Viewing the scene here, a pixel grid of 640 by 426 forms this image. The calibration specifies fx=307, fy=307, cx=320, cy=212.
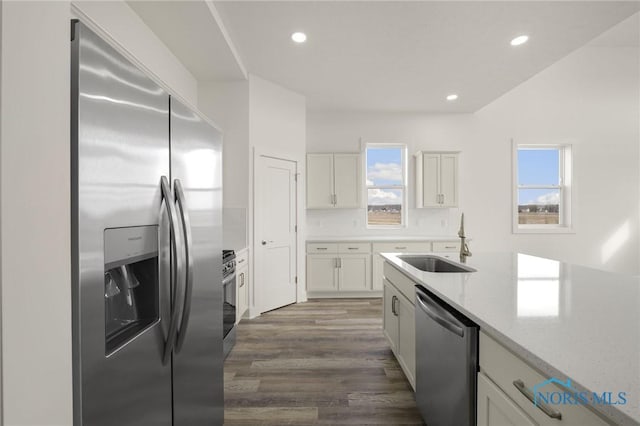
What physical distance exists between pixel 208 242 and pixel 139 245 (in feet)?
1.57

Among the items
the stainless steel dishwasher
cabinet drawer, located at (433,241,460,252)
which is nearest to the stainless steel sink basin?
the stainless steel dishwasher

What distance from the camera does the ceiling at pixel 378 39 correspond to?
2592 millimetres

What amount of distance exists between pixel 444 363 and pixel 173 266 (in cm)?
124

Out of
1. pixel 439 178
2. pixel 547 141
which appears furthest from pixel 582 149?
pixel 439 178

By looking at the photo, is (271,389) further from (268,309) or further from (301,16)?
(301,16)

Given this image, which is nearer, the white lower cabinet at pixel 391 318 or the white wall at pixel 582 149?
the white lower cabinet at pixel 391 318

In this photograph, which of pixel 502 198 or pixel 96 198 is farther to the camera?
pixel 502 198

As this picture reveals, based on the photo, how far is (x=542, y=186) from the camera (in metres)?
5.42

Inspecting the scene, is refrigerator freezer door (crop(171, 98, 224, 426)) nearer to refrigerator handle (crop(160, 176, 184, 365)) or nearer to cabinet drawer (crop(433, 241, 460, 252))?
refrigerator handle (crop(160, 176, 184, 365))

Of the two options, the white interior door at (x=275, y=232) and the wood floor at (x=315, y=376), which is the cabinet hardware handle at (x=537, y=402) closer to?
the wood floor at (x=315, y=376)

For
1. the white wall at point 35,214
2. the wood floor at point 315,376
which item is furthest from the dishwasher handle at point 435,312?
the white wall at point 35,214

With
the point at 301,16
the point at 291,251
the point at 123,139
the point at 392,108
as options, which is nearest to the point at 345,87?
the point at 392,108

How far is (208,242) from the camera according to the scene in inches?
53.0

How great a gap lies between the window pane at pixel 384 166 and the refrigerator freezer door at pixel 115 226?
15.2 feet
